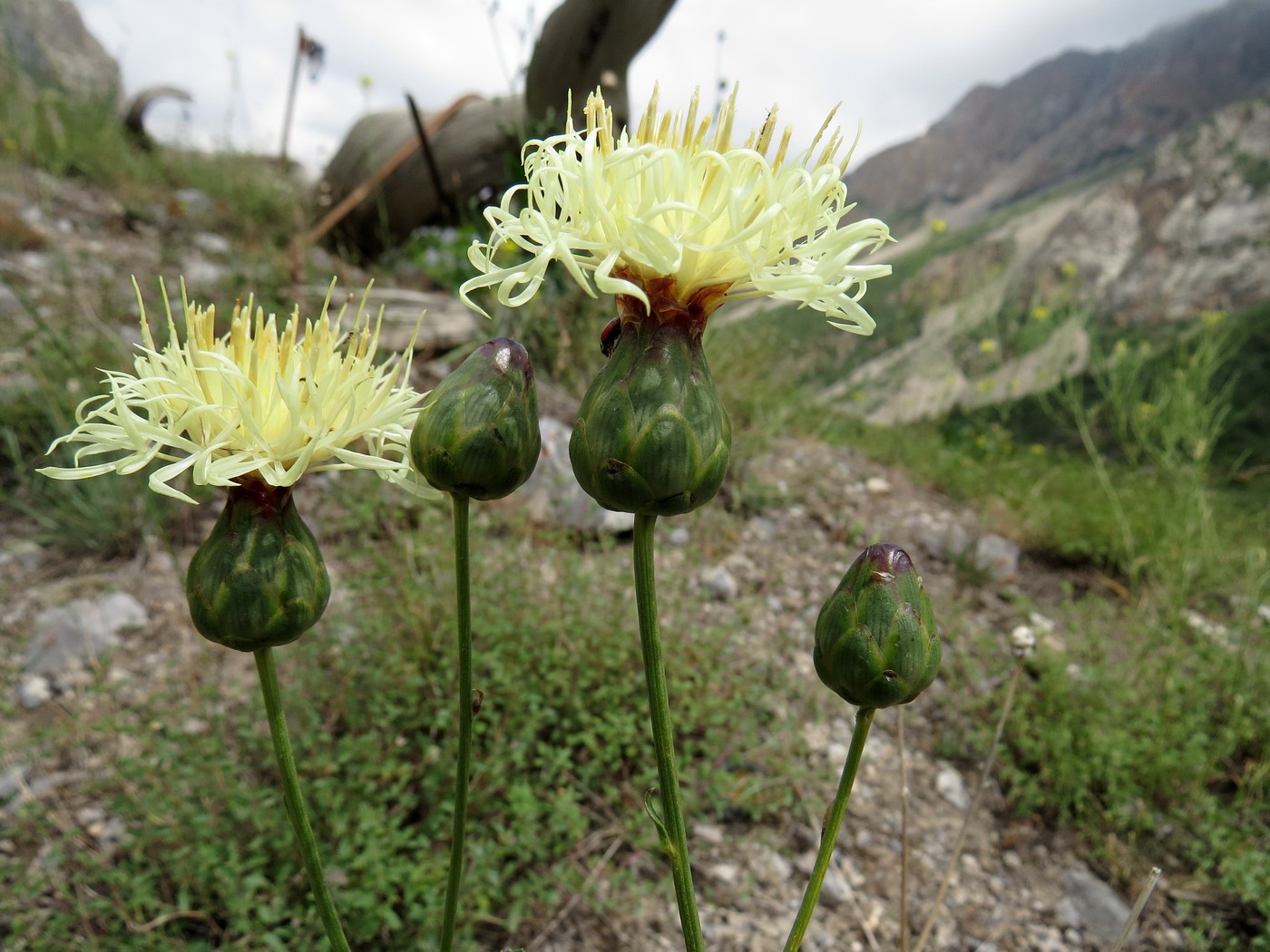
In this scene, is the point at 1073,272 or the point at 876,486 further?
the point at 1073,272

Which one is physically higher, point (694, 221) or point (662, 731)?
point (694, 221)

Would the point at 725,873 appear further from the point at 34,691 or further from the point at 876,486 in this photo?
the point at 876,486

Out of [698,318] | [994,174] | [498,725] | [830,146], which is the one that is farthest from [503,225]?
[994,174]

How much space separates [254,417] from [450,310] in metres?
4.29

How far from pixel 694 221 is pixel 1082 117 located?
31.4m

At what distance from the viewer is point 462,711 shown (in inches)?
33.6

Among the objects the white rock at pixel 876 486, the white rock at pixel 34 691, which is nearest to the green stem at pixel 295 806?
the white rock at pixel 34 691

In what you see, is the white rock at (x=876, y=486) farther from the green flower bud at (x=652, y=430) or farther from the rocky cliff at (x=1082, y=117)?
the rocky cliff at (x=1082, y=117)

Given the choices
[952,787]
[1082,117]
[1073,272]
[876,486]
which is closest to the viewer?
[952,787]

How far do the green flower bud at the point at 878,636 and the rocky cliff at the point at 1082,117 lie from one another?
18080 mm

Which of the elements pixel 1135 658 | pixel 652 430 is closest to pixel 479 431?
pixel 652 430

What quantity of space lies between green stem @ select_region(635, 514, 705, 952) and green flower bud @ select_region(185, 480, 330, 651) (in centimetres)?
45

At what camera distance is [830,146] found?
835mm

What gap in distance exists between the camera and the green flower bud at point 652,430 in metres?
0.75
